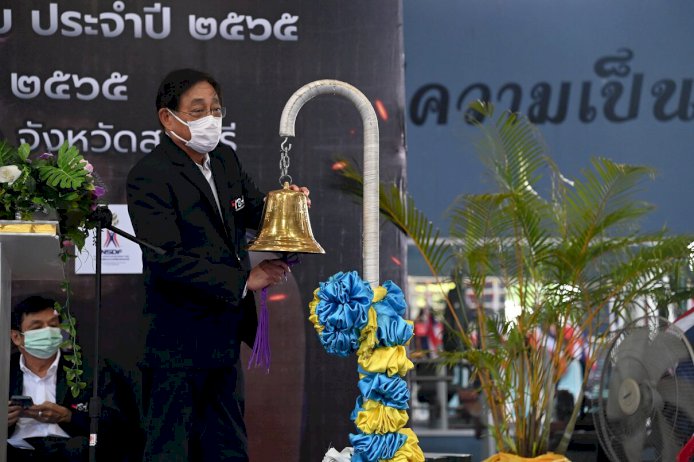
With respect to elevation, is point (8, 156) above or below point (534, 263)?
above

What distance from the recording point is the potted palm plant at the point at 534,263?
22.0ft

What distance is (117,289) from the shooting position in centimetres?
620

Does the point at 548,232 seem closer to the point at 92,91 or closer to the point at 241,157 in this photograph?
the point at 241,157

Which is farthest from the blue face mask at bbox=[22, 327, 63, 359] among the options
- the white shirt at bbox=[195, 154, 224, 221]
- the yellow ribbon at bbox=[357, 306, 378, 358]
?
the yellow ribbon at bbox=[357, 306, 378, 358]

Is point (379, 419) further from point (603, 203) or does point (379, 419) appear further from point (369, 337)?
point (603, 203)

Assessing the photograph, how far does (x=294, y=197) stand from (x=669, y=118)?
6622mm

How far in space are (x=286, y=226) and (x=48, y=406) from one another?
2.42 metres

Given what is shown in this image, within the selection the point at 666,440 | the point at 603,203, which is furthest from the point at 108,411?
the point at 603,203

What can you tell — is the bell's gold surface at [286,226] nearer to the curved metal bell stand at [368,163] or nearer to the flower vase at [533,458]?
the curved metal bell stand at [368,163]

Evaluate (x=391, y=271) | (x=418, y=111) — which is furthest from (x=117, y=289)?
(x=418, y=111)

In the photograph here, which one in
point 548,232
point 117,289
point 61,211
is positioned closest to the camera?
point 61,211

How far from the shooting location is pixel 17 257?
4.24m

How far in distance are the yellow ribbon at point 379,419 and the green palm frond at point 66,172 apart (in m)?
1.36

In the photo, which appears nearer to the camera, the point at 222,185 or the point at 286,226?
the point at 286,226
